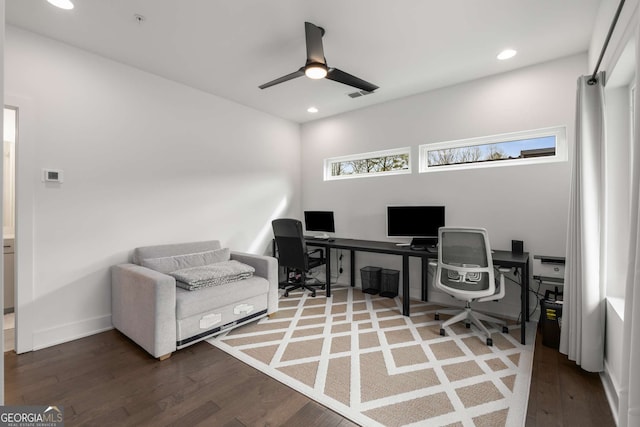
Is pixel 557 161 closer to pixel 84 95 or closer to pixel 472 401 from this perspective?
pixel 472 401

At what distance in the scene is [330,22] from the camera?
7.97 ft

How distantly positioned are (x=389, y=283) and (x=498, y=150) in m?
2.10

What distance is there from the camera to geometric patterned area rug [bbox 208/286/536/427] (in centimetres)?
184

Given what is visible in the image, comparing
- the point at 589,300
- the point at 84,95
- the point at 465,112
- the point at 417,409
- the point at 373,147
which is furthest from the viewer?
the point at 373,147

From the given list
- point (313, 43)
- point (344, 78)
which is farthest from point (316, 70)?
point (344, 78)

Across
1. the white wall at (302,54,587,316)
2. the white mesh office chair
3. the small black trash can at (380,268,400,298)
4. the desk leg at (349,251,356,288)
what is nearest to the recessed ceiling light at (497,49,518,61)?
the white wall at (302,54,587,316)

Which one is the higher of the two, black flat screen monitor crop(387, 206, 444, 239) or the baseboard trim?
black flat screen monitor crop(387, 206, 444, 239)

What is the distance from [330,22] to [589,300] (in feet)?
9.45

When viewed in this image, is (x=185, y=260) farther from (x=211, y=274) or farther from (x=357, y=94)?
(x=357, y=94)

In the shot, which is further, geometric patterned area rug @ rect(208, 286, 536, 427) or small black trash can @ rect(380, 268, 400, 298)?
small black trash can @ rect(380, 268, 400, 298)

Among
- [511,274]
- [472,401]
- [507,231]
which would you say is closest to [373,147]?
[507,231]

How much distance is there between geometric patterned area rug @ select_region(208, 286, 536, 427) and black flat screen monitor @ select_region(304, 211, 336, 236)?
4.53 ft

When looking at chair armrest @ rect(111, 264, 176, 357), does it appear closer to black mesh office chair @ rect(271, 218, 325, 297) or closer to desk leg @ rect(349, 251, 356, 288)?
black mesh office chair @ rect(271, 218, 325, 297)

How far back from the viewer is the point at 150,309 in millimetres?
2396
